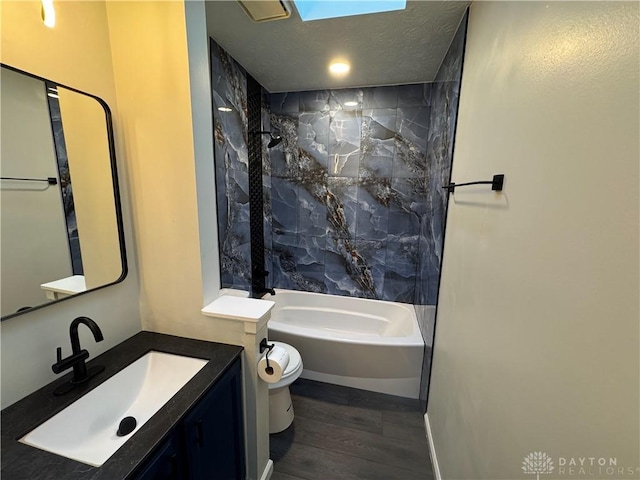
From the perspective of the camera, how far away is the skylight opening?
4.95 feet

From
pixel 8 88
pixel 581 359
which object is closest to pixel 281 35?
pixel 8 88

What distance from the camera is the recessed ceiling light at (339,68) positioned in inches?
86.4

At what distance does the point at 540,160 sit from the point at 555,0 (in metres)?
0.41

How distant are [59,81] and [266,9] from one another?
110 cm

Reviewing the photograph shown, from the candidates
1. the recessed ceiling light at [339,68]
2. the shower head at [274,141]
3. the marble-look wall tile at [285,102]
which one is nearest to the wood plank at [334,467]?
the shower head at [274,141]

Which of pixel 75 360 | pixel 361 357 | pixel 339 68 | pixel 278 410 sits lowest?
pixel 278 410

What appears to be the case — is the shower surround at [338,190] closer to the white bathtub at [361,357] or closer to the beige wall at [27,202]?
the white bathtub at [361,357]

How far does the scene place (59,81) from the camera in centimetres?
99

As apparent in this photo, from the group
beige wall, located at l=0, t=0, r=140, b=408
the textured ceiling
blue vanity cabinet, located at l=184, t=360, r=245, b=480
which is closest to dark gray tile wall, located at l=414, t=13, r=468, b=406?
the textured ceiling

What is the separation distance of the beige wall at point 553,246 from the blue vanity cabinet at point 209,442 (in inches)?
39.8

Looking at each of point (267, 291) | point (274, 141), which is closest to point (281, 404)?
point (267, 291)

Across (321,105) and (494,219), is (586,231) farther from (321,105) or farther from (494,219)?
(321,105)

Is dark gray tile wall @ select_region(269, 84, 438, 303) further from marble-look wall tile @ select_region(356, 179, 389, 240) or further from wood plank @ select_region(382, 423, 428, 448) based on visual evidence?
wood plank @ select_region(382, 423, 428, 448)

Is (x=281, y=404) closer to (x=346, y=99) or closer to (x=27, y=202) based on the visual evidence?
(x=27, y=202)
